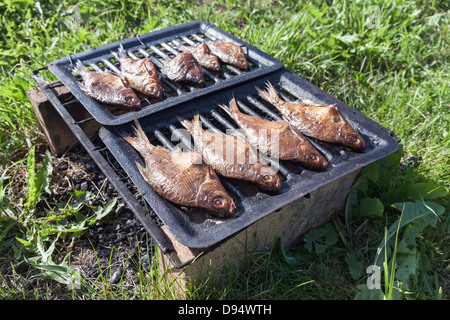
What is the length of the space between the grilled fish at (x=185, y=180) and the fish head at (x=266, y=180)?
225 mm

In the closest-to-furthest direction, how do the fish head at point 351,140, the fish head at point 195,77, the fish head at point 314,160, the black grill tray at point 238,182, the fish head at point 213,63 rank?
the black grill tray at point 238,182 < the fish head at point 314,160 < the fish head at point 351,140 < the fish head at point 195,77 < the fish head at point 213,63

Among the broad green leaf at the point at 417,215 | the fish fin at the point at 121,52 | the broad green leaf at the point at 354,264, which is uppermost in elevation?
the fish fin at the point at 121,52

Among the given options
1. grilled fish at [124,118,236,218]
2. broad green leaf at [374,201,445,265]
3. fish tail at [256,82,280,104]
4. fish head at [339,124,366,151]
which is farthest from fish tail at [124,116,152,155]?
broad green leaf at [374,201,445,265]

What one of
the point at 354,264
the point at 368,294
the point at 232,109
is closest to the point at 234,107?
the point at 232,109

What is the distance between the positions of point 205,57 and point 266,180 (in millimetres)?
1525

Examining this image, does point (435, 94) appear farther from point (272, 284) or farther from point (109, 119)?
point (109, 119)

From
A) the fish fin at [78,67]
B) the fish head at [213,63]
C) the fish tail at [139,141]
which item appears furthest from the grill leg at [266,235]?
the fish fin at [78,67]

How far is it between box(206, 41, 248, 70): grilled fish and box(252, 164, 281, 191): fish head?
4.26 feet

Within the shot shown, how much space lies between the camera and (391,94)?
380cm

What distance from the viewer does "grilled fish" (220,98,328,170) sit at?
7.79ft

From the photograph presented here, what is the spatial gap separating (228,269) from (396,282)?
1142 millimetres

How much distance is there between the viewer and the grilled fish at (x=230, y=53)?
3.21 meters

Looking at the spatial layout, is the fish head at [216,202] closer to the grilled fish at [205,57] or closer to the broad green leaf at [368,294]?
the broad green leaf at [368,294]

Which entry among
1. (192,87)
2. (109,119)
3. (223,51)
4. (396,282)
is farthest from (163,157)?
(396,282)
